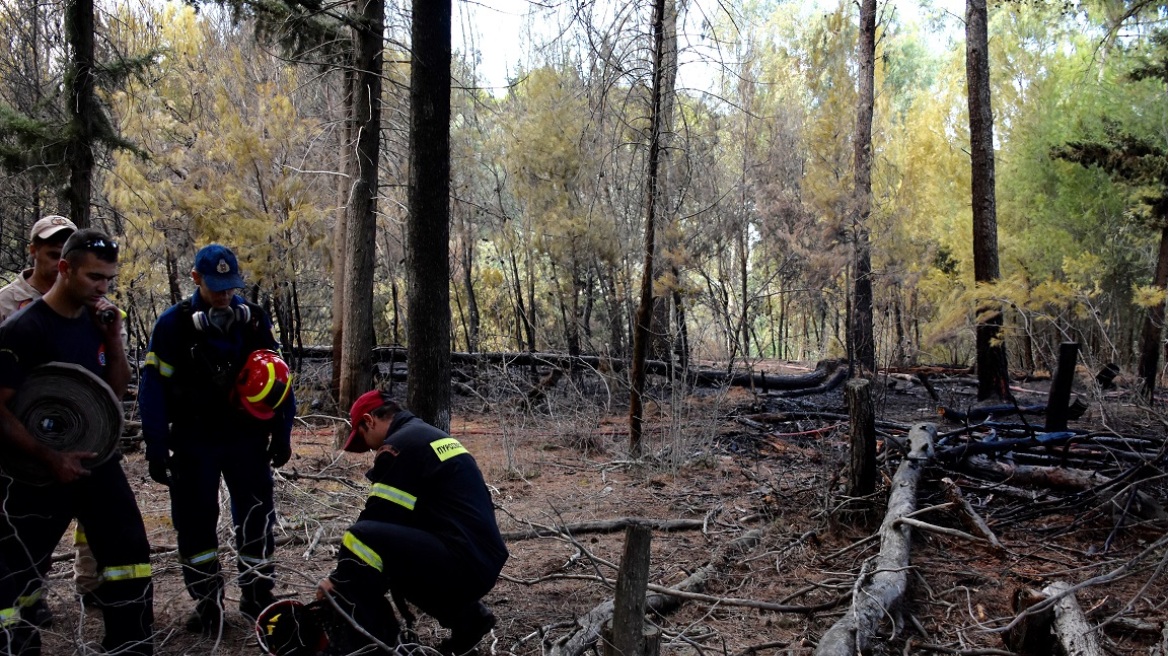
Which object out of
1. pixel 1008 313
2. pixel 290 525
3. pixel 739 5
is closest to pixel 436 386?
pixel 290 525

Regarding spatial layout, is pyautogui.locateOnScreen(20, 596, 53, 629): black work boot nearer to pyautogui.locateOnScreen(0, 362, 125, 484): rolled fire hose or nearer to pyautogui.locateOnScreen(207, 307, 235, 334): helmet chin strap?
pyautogui.locateOnScreen(0, 362, 125, 484): rolled fire hose

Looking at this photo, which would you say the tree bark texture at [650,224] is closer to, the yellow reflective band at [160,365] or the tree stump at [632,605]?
the yellow reflective band at [160,365]

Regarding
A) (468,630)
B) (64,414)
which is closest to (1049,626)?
(468,630)

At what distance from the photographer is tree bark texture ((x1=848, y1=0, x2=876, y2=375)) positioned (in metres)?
15.6

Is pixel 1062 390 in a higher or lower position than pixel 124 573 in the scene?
higher

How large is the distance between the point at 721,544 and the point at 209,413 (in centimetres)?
352

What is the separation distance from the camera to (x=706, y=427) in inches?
338

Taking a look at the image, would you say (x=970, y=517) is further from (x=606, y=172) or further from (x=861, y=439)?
(x=606, y=172)

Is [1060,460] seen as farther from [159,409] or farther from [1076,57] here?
[1076,57]

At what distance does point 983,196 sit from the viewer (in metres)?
12.4

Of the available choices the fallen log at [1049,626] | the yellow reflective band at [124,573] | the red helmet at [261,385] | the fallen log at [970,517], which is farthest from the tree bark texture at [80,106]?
the fallen log at [1049,626]

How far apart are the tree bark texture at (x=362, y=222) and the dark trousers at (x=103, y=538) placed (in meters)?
5.56

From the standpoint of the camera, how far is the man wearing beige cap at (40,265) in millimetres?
3889

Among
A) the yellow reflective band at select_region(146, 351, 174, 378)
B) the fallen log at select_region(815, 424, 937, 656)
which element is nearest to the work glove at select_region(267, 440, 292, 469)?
the yellow reflective band at select_region(146, 351, 174, 378)
